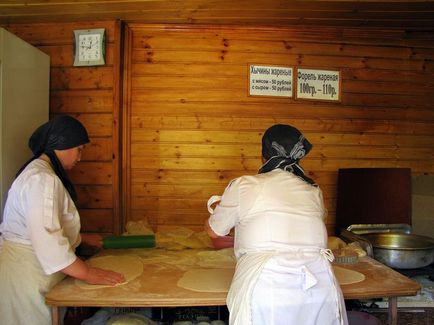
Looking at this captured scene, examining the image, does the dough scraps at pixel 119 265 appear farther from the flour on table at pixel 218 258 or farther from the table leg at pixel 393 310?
the table leg at pixel 393 310

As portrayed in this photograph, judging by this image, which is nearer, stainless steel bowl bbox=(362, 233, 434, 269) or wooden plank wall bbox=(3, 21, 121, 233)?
stainless steel bowl bbox=(362, 233, 434, 269)

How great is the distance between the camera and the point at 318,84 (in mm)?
2971

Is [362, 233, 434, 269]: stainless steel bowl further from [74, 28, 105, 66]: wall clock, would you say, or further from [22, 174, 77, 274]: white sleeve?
[74, 28, 105, 66]: wall clock

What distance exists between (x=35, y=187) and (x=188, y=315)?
1.09 m

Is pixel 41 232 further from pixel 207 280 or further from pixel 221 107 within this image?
pixel 221 107

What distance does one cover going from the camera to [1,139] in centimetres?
205

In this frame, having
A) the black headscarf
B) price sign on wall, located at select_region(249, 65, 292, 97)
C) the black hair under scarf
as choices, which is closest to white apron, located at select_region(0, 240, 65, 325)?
the black hair under scarf

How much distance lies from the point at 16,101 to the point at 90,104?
0.67m

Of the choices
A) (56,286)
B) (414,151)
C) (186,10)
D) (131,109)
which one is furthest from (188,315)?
(414,151)

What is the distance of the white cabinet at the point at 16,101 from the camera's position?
2.07m

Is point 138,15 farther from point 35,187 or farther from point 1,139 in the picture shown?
point 35,187

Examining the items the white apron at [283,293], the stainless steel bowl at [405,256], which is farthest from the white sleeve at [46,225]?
the stainless steel bowl at [405,256]

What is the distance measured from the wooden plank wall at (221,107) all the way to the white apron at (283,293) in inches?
59.3

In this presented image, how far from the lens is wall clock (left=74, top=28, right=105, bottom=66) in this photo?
109 inches
